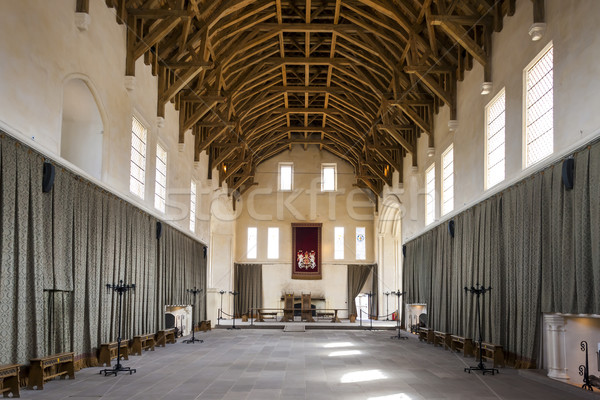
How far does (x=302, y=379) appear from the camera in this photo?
1002cm

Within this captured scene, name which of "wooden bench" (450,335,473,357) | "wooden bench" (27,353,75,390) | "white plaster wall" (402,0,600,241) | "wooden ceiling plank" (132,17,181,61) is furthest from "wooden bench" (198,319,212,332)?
"wooden bench" (27,353,75,390)

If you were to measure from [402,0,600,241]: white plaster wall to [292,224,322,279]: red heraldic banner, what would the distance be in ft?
49.1

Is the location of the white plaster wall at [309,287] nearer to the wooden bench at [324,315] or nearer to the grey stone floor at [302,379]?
the wooden bench at [324,315]

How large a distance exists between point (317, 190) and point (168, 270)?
673 inches

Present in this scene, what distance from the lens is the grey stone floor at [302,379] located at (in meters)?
8.48

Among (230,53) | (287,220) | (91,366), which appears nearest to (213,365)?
(91,366)

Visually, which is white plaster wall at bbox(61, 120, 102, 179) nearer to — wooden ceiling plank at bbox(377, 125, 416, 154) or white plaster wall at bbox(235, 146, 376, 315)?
wooden ceiling plank at bbox(377, 125, 416, 154)

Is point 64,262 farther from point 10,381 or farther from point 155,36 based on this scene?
point 155,36

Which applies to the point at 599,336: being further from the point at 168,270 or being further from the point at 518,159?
the point at 168,270

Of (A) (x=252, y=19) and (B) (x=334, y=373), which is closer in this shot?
(B) (x=334, y=373)

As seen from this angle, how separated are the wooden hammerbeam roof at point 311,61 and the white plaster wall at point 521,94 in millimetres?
565

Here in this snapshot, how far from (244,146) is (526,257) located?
17.3 metres

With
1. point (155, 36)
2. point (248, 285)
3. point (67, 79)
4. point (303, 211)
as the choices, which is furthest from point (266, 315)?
point (67, 79)

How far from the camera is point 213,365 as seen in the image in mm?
12102
